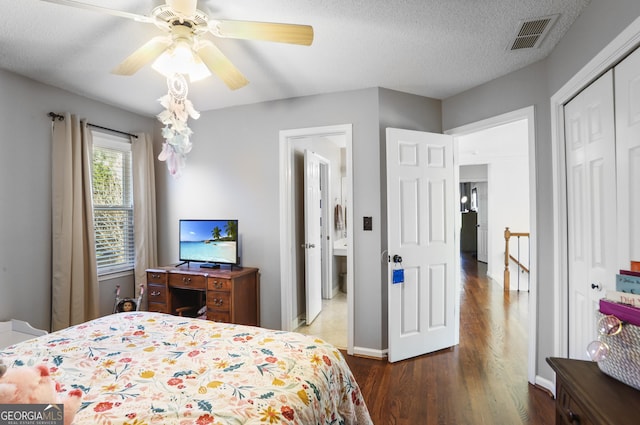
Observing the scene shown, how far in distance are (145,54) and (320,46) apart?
1087mm

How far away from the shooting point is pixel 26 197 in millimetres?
2531

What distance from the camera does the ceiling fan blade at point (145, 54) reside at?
162cm

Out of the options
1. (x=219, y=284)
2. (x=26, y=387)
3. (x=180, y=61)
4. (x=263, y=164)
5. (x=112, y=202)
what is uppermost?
(x=180, y=61)

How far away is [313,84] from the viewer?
2.76 meters

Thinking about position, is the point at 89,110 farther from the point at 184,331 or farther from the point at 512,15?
the point at 512,15

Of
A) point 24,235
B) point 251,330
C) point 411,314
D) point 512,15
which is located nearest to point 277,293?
point 411,314

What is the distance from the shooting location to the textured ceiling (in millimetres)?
1705

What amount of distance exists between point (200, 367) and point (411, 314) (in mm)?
2068

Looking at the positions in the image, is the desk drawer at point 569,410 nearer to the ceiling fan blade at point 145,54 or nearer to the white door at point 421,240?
the white door at point 421,240

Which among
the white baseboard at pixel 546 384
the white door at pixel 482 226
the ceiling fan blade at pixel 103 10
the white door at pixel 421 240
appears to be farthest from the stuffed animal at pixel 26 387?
the white door at pixel 482 226

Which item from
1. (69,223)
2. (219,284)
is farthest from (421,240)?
(69,223)

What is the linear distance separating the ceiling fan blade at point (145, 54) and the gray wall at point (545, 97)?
2.26 m

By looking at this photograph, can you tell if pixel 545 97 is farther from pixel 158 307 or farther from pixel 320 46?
pixel 158 307

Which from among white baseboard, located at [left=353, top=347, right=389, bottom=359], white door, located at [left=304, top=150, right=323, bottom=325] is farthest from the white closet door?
white door, located at [left=304, top=150, right=323, bottom=325]
